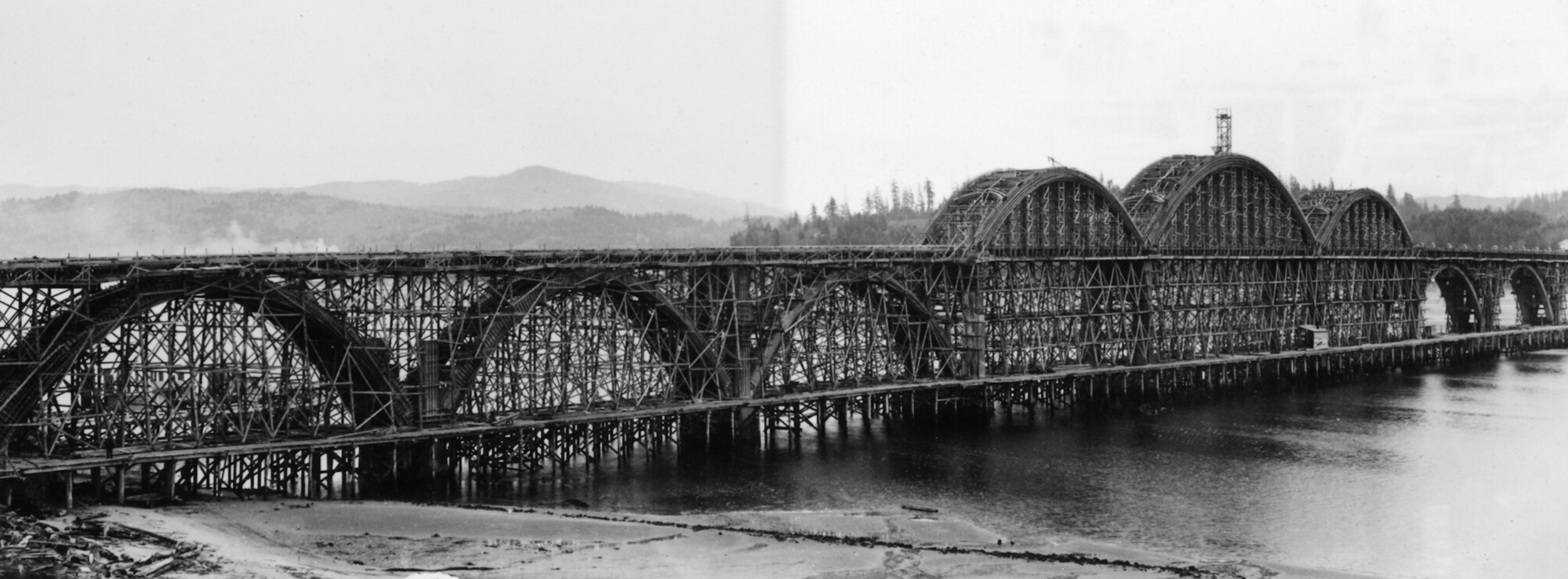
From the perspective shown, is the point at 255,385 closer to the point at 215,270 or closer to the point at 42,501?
the point at 215,270

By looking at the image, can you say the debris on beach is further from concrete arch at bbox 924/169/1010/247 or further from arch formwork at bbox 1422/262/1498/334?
arch formwork at bbox 1422/262/1498/334

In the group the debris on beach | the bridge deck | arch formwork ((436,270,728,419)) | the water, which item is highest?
arch formwork ((436,270,728,419))

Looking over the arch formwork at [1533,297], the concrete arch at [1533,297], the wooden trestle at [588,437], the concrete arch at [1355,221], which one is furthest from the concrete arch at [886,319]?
the arch formwork at [1533,297]

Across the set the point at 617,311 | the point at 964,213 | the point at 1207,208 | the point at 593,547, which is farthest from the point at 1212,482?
the point at 1207,208

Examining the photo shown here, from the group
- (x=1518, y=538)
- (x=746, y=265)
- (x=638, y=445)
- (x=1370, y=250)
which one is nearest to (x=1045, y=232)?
(x=746, y=265)

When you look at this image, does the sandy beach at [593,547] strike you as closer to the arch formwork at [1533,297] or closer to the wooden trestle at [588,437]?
the wooden trestle at [588,437]

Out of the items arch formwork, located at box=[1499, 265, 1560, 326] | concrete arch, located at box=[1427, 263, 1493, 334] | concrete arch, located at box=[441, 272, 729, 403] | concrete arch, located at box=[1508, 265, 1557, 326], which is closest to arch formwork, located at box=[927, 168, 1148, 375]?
concrete arch, located at box=[441, 272, 729, 403]

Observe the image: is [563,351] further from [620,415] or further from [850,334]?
[850,334]
